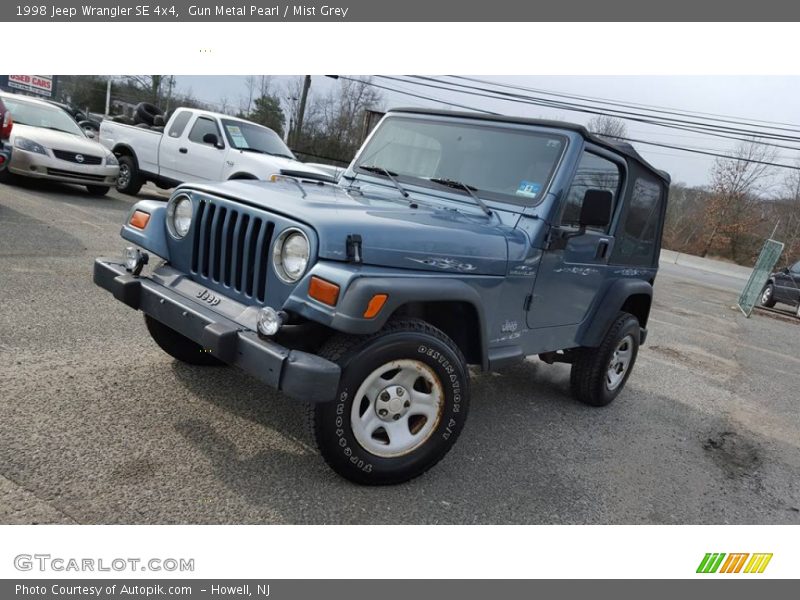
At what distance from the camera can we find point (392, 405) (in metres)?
2.88

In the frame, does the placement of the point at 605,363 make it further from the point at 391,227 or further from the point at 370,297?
the point at 370,297

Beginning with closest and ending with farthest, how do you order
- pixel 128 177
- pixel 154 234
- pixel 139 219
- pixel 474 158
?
pixel 154 234 < pixel 139 219 < pixel 474 158 < pixel 128 177

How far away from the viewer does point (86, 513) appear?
2393 millimetres

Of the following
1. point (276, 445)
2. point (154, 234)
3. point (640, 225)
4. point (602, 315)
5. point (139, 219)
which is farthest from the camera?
point (640, 225)

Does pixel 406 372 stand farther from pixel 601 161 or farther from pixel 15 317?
pixel 15 317

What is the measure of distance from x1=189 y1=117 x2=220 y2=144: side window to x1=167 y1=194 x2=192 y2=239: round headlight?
7.89 metres

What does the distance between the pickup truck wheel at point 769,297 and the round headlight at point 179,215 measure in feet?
59.4

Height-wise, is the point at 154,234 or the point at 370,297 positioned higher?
the point at 370,297

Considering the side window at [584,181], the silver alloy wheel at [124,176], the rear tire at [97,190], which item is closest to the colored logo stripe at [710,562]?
the side window at [584,181]

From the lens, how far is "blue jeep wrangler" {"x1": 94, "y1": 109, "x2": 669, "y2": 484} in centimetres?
263

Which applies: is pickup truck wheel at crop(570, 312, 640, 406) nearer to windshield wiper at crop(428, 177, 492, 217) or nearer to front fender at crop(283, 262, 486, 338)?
windshield wiper at crop(428, 177, 492, 217)

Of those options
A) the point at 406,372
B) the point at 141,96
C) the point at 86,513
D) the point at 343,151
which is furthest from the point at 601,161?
the point at 141,96

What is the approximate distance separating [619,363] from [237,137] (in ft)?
26.3

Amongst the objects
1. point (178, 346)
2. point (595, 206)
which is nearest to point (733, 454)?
point (595, 206)
